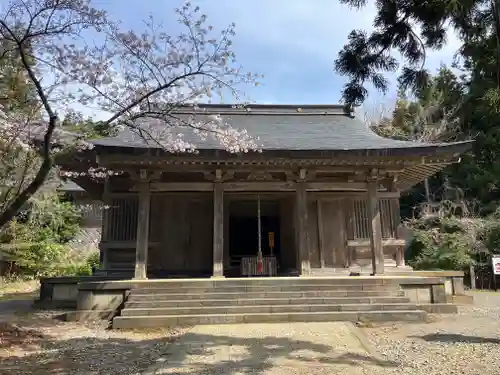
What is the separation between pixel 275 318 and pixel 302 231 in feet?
8.19

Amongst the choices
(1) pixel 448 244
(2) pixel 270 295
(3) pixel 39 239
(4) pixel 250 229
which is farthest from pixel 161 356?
(3) pixel 39 239

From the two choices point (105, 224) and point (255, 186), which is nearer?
point (255, 186)

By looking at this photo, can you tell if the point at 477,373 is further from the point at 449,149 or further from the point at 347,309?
the point at 449,149

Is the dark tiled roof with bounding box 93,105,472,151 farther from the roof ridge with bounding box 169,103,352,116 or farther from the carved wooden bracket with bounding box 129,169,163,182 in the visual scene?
the carved wooden bracket with bounding box 129,169,163,182

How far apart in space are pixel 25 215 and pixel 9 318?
10.7 m

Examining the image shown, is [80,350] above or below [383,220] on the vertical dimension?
below

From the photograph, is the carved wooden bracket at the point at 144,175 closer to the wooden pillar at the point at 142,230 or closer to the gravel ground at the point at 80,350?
the wooden pillar at the point at 142,230

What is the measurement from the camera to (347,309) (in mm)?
8234

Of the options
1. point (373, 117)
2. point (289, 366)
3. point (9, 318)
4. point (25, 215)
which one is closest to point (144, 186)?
point (9, 318)

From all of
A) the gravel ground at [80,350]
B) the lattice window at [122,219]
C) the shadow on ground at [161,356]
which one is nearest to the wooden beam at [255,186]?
the lattice window at [122,219]

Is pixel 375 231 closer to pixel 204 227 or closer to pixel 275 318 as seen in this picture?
pixel 275 318

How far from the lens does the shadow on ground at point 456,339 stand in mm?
6359

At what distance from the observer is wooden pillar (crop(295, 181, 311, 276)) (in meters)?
9.70

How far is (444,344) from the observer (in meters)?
6.20
